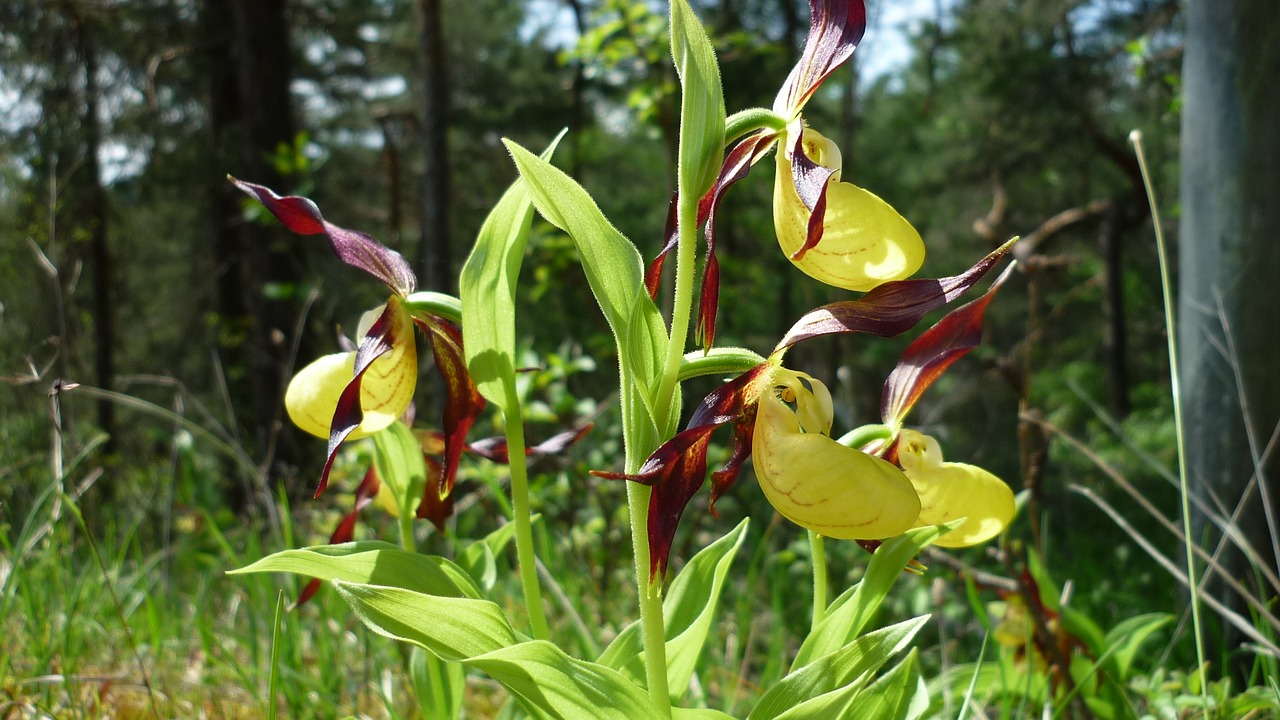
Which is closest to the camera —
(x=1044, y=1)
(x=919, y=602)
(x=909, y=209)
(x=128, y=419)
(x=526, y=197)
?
(x=526, y=197)

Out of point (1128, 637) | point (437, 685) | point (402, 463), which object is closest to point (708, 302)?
point (402, 463)

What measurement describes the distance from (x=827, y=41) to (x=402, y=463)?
2.74 ft

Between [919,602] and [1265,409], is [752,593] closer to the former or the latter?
[919,602]

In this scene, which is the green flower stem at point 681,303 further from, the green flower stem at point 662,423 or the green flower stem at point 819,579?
the green flower stem at point 819,579

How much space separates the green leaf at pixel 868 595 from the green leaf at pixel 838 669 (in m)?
0.04

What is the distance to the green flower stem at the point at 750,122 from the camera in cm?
95

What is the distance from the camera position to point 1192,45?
209 centimetres

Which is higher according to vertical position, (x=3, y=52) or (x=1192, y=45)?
(x=3, y=52)

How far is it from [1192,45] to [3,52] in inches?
293

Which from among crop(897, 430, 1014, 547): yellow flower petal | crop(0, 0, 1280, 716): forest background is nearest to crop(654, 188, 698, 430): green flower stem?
crop(897, 430, 1014, 547): yellow flower petal

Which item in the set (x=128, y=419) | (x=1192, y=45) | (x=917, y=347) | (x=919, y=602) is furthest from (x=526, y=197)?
(x=128, y=419)

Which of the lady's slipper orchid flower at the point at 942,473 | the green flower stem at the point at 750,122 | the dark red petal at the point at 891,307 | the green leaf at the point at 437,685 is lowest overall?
the green leaf at the point at 437,685

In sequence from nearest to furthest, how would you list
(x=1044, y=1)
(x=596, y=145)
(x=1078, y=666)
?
(x=1078, y=666), (x=1044, y=1), (x=596, y=145)

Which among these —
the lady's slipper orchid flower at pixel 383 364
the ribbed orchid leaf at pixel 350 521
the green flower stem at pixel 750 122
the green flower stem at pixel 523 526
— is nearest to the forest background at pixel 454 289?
the ribbed orchid leaf at pixel 350 521
